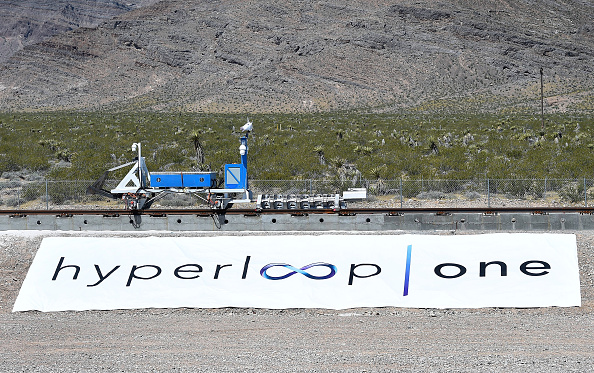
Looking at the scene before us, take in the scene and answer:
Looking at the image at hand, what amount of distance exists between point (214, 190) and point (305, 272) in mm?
5834

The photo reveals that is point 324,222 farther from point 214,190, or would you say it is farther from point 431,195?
point 431,195

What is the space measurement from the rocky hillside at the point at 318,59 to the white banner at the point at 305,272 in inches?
2797

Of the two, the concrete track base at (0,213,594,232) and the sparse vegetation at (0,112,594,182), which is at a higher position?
the concrete track base at (0,213,594,232)

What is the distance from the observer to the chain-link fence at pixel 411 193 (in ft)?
88.5

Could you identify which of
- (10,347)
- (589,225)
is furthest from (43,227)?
(589,225)

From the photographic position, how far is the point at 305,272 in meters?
18.2

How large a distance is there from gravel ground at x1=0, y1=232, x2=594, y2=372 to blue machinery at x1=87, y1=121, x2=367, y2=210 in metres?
6.37

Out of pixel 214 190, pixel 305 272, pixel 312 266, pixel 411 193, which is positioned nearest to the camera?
pixel 305 272

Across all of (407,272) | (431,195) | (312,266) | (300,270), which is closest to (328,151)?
(431,195)

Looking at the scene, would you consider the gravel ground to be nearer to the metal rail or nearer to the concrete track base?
the concrete track base

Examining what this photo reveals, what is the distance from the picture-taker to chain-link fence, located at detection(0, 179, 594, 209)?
27.0 m

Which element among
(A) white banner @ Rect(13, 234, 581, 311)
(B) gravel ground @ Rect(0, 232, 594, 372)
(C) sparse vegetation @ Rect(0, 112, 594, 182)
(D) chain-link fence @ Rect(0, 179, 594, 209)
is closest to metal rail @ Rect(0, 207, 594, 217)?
(A) white banner @ Rect(13, 234, 581, 311)

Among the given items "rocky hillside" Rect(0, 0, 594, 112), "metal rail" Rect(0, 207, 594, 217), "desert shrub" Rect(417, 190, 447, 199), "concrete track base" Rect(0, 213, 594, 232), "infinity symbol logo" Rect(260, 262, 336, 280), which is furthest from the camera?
"rocky hillside" Rect(0, 0, 594, 112)

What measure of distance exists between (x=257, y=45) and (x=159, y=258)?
107m
